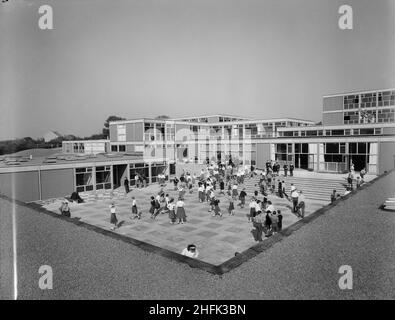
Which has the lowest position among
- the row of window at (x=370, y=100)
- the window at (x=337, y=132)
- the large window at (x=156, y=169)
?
the large window at (x=156, y=169)

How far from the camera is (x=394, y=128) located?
95.1 feet

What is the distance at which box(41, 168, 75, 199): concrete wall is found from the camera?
2239cm

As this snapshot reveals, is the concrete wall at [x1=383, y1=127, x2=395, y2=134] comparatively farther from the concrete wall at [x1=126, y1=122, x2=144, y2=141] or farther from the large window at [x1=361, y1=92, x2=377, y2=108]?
the concrete wall at [x1=126, y1=122, x2=144, y2=141]

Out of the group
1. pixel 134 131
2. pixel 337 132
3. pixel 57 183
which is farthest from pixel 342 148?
pixel 57 183

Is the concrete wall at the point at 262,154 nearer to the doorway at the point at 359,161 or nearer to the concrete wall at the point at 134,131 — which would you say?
the doorway at the point at 359,161

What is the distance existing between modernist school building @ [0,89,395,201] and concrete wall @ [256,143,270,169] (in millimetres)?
129

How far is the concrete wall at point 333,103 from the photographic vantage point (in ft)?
152

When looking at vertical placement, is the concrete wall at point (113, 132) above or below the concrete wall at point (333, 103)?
below

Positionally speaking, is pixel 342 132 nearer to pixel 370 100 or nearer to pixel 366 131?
pixel 366 131

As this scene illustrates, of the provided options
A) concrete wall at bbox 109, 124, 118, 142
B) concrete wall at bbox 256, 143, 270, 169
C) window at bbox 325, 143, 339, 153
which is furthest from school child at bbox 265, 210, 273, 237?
concrete wall at bbox 109, 124, 118, 142

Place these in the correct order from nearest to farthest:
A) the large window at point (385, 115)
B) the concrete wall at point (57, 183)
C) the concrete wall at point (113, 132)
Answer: the concrete wall at point (57, 183)
the large window at point (385, 115)
the concrete wall at point (113, 132)

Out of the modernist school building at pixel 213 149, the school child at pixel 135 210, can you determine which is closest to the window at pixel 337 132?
the modernist school building at pixel 213 149

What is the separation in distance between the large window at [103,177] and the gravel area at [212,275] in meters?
16.8

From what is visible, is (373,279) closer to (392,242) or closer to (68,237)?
(392,242)
